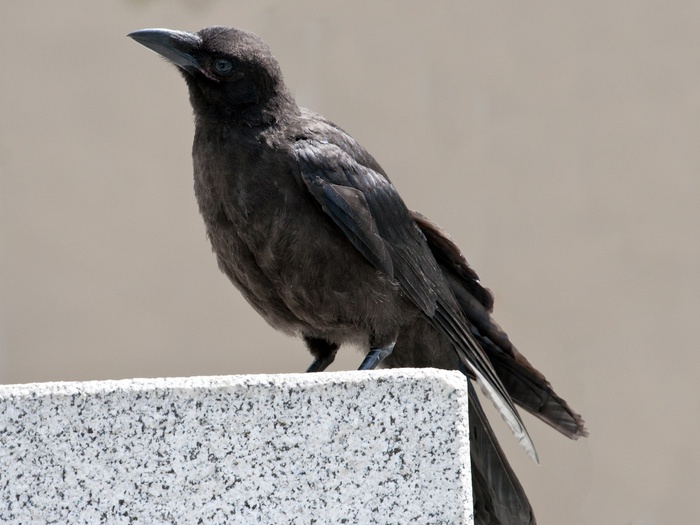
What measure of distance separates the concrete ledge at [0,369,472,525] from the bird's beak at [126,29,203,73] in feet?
4.87

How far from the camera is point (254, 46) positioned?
3.02m

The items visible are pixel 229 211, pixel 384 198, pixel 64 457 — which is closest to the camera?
pixel 64 457

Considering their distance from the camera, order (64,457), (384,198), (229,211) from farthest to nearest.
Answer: (384,198) < (229,211) < (64,457)

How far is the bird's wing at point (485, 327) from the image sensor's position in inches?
129

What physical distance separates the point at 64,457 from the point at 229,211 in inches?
49.1

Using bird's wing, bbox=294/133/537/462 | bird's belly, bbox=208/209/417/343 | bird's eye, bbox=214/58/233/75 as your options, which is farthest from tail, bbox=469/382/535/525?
bird's eye, bbox=214/58/233/75

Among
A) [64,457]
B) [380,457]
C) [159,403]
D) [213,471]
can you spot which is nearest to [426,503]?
[380,457]

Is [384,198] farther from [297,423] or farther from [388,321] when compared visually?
[297,423]

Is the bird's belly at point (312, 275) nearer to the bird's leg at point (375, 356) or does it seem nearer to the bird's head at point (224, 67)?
the bird's leg at point (375, 356)

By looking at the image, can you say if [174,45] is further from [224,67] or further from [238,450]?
[238,450]

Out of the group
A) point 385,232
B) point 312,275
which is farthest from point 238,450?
point 385,232

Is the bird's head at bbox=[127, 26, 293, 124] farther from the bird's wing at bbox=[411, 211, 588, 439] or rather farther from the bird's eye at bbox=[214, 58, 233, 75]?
the bird's wing at bbox=[411, 211, 588, 439]

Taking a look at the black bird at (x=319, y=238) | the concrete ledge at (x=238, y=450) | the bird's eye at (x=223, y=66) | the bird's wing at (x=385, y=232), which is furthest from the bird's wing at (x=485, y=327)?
the concrete ledge at (x=238, y=450)

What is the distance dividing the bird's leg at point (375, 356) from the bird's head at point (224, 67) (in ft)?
2.61
